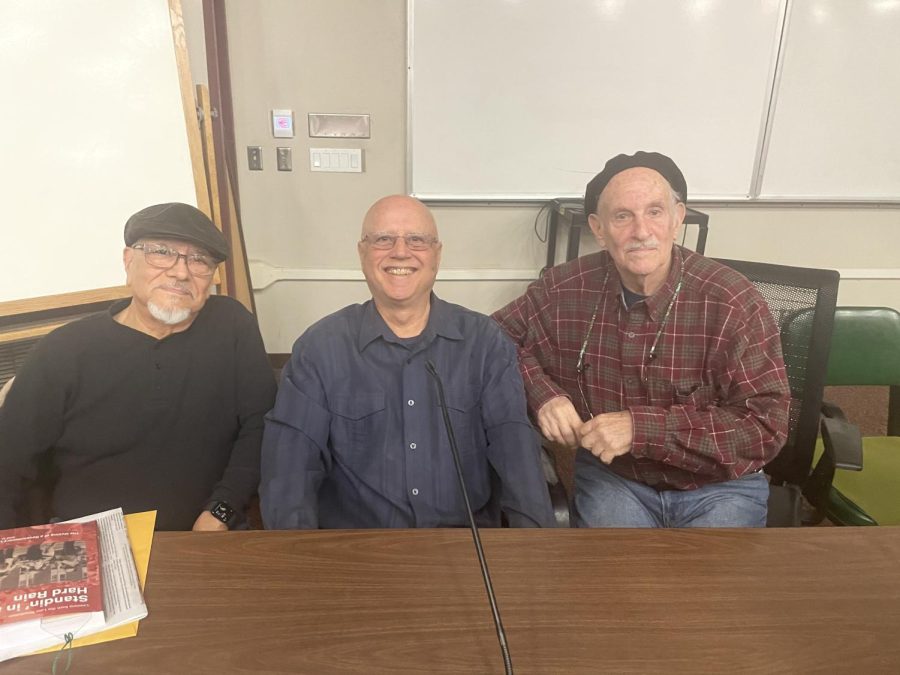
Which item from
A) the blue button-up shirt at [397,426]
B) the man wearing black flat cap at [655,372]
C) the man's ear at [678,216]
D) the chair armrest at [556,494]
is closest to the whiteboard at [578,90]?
the man wearing black flat cap at [655,372]

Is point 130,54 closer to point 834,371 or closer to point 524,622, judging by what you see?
point 524,622

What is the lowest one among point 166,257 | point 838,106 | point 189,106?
point 166,257

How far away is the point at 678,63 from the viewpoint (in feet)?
9.53

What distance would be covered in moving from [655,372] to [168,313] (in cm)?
108

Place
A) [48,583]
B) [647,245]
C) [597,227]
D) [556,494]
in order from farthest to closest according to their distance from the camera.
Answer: [597,227]
[647,245]
[556,494]
[48,583]

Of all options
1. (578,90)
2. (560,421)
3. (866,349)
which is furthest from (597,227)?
(578,90)

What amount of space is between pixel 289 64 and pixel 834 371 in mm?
2584

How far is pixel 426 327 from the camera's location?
1.30m

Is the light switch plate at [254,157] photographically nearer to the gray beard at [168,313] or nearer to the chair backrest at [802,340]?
the gray beard at [168,313]

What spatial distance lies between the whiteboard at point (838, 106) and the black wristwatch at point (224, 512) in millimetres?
3025

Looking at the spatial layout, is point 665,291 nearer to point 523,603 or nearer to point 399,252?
point 399,252

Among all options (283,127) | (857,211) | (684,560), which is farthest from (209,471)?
(857,211)

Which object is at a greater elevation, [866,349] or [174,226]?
[174,226]

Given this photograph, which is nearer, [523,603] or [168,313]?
[523,603]
